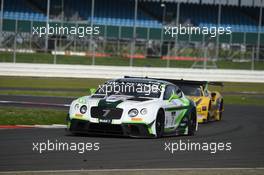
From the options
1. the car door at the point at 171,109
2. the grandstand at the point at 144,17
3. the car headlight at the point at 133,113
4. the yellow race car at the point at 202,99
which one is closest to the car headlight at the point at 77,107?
the car headlight at the point at 133,113

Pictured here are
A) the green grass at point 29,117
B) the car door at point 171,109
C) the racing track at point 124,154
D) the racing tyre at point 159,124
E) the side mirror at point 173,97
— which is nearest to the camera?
the racing track at point 124,154

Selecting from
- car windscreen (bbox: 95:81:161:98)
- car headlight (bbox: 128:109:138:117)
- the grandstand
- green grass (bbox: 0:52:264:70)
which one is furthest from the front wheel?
the grandstand

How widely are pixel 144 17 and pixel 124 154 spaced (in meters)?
41.4

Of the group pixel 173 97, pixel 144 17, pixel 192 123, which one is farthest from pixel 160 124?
A: pixel 144 17

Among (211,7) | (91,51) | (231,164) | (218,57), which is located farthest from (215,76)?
(231,164)

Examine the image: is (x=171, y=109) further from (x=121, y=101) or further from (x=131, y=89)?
(x=121, y=101)

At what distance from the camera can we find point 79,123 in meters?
14.5

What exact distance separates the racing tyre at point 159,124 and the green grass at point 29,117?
11.9 ft

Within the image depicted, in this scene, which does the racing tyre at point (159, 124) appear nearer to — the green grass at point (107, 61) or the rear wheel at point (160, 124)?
the rear wheel at point (160, 124)

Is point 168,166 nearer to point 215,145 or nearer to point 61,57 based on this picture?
point 215,145

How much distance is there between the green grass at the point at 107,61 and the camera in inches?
1619

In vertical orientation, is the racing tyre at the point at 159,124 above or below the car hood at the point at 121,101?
below

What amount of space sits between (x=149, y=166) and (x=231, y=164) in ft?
4.72

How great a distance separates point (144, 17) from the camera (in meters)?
53.0
